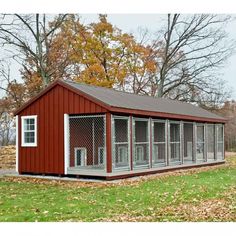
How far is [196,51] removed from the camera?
3644 cm

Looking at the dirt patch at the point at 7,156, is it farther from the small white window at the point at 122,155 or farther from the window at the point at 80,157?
the small white window at the point at 122,155

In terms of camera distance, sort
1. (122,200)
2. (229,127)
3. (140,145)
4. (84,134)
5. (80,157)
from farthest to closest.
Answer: (229,127), (140,145), (84,134), (80,157), (122,200)

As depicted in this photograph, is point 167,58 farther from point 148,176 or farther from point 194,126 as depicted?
point 148,176

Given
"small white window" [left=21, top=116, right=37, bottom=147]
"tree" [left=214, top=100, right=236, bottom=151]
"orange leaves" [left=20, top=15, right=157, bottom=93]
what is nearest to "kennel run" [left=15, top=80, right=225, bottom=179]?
"small white window" [left=21, top=116, right=37, bottom=147]

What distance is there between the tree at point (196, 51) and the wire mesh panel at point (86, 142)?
1719cm

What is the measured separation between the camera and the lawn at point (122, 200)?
8070 mm

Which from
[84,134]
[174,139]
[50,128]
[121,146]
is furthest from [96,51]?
[50,128]

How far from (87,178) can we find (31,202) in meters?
5.10

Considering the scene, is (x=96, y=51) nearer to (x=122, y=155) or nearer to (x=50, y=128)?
(x=122, y=155)

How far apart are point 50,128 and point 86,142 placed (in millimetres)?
2132

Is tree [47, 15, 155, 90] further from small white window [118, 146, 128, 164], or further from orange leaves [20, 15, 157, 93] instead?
small white window [118, 146, 128, 164]

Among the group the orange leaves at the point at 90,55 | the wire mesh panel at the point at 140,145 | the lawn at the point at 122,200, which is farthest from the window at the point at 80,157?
the orange leaves at the point at 90,55

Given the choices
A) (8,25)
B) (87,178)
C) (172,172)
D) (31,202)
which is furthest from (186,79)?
(31,202)

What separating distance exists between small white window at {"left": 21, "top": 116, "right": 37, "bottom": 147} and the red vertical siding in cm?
17
